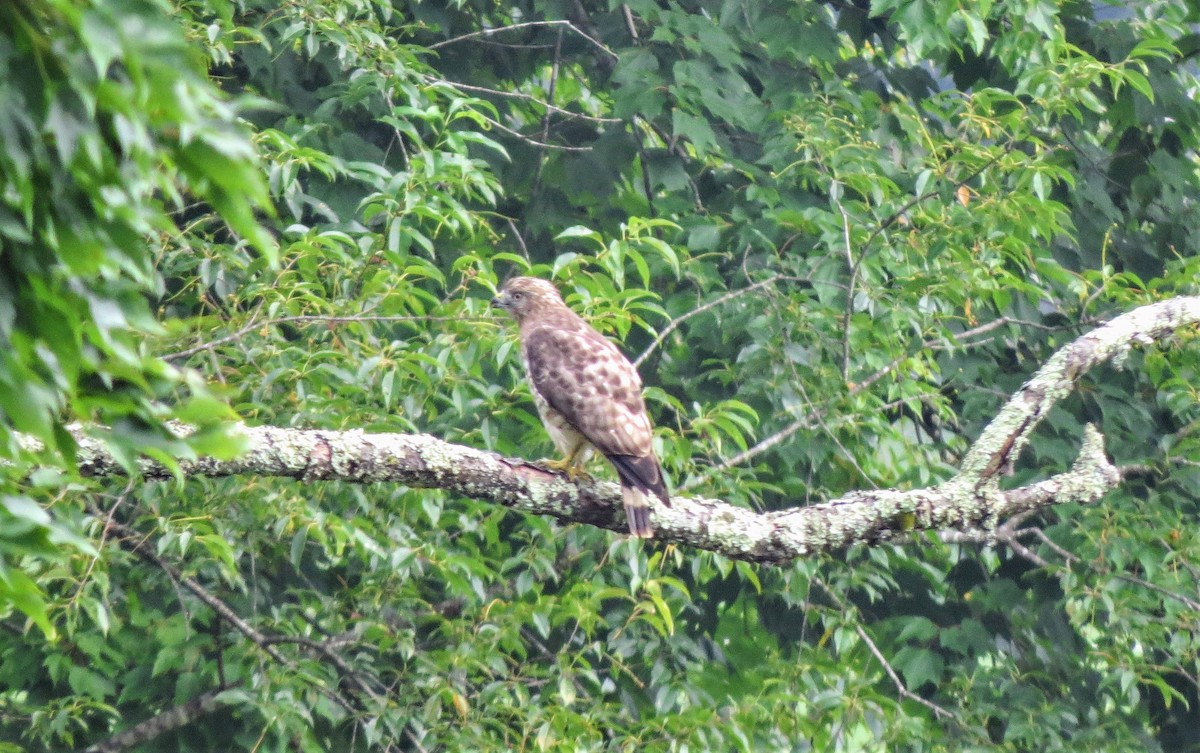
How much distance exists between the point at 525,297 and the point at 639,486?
1.60 metres

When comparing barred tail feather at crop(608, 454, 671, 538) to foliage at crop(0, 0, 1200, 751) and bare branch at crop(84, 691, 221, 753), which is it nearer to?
foliage at crop(0, 0, 1200, 751)

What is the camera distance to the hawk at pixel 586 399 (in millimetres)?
→ 4367

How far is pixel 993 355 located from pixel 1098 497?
8.03ft

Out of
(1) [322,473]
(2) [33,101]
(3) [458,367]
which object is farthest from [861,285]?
(2) [33,101]

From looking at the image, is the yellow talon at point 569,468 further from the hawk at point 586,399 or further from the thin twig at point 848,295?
the thin twig at point 848,295

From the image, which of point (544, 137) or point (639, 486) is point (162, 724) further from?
point (544, 137)

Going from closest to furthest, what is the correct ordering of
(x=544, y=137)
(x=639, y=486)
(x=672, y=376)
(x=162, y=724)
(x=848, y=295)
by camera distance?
1. (x=639, y=486)
2. (x=848, y=295)
3. (x=162, y=724)
4. (x=672, y=376)
5. (x=544, y=137)

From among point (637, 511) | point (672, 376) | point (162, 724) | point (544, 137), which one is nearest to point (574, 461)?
point (637, 511)

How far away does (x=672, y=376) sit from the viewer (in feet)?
21.1

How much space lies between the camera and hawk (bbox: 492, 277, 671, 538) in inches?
172

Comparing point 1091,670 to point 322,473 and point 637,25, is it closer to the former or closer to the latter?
point 637,25

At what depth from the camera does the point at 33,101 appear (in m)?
1.38

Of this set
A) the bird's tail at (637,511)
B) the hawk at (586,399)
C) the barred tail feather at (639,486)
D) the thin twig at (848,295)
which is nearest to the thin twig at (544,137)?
the hawk at (586,399)

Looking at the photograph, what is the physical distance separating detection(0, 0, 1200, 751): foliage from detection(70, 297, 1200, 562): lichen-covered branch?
1.82 ft
